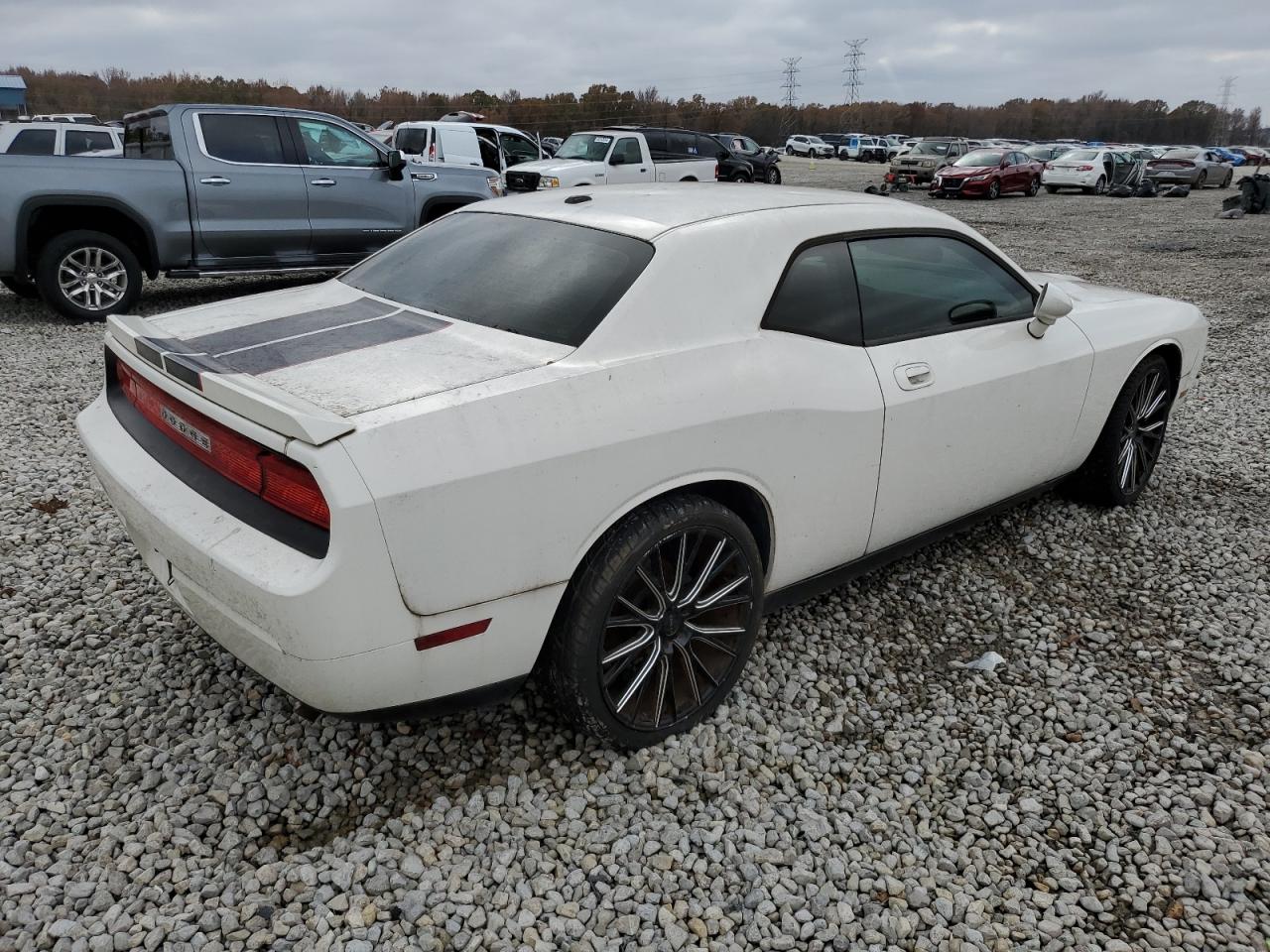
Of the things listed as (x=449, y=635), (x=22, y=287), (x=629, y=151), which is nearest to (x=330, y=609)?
(x=449, y=635)

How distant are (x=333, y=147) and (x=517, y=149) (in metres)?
11.0

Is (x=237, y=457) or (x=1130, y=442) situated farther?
(x=1130, y=442)

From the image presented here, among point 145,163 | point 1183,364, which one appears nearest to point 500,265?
point 1183,364

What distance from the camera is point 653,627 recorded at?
8.39ft

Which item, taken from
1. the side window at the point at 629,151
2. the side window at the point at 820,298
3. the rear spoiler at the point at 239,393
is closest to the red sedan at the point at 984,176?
the side window at the point at 629,151

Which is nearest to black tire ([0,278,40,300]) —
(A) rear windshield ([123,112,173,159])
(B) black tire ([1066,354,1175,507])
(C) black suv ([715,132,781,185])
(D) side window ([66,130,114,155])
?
(A) rear windshield ([123,112,173,159])

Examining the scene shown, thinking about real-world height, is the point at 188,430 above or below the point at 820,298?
below

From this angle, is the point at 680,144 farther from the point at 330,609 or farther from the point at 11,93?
the point at 11,93

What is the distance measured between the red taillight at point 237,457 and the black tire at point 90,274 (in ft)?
19.4

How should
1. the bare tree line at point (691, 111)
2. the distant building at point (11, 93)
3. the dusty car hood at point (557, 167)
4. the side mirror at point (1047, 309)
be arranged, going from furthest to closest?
1. the bare tree line at point (691, 111)
2. the distant building at point (11, 93)
3. the dusty car hood at point (557, 167)
4. the side mirror at point (1047, 309)

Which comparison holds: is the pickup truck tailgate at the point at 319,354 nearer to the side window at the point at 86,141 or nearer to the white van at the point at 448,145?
the side window at the point at 86,141

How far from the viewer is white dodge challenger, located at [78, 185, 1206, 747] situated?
6.73 feet

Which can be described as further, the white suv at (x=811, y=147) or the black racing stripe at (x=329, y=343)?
the white suv at (x=811, y=147)

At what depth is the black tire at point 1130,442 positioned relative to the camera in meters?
4.18
